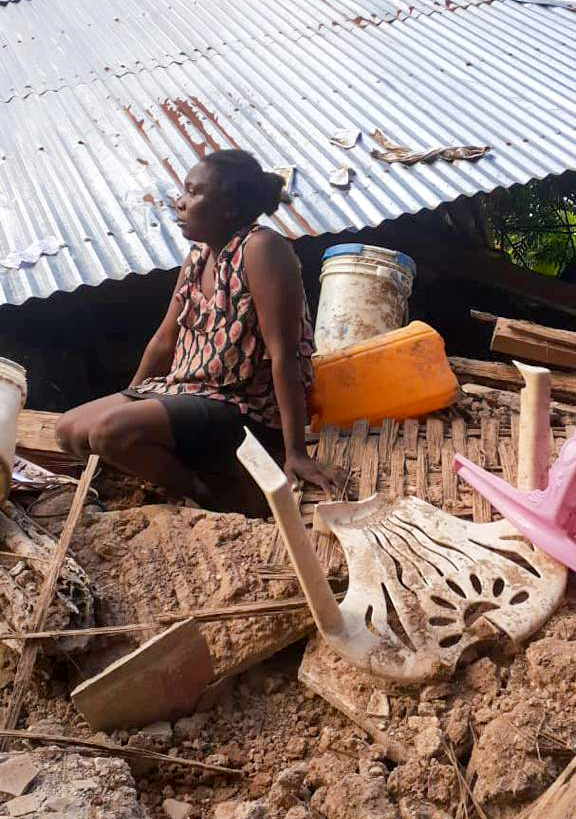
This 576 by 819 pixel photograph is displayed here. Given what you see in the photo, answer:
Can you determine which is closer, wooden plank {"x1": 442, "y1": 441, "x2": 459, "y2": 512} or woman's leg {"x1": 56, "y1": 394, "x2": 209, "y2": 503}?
wooden plank {"x1": 442, "y1": 441, "x2": 459, "y2": 512}

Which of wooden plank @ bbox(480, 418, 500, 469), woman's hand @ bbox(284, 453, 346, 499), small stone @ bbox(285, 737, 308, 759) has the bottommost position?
wooden plank @ bbox(480, 418, 500, 469)

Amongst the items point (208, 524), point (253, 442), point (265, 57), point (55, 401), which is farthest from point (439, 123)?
point (253, 442)

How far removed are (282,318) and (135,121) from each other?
8.25 feet

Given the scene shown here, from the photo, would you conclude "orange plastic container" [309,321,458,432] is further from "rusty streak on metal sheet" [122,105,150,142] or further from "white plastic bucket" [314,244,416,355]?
"rusty streak on metal sheet" [122,105,150,142]

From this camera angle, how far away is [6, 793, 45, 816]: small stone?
1.43 m

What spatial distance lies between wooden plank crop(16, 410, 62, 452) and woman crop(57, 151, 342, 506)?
0.26 metres

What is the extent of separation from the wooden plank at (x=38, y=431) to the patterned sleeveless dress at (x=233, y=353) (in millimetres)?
467

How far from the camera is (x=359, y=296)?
3641mm

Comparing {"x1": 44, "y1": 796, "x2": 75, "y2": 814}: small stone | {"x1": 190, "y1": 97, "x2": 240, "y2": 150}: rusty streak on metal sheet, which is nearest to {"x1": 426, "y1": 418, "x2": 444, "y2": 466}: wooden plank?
{"x1": 44, "y1": 796, "x2": 75, "y2": 814}: small stone

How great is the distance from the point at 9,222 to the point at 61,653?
2.61m

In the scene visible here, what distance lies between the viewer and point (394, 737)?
68.1 inches

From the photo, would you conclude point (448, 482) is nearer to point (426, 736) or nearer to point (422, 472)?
point (422, 472)

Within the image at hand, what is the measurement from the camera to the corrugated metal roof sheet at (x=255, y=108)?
4.05 metres

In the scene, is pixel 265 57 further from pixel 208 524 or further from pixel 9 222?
pixel 208 524
